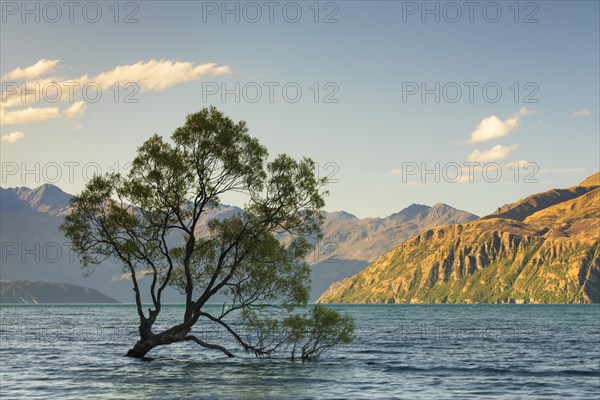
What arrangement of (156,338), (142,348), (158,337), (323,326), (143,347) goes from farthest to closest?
(142,348) < (143,347) < (156,338) < (158,337) < (323,326)

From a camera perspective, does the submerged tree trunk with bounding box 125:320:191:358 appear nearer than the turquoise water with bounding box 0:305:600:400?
No

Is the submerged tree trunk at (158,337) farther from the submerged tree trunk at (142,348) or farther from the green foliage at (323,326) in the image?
the green foliage at (323,326)

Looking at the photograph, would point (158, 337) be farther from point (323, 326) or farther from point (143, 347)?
point (323, 326)

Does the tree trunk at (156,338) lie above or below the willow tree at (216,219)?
below

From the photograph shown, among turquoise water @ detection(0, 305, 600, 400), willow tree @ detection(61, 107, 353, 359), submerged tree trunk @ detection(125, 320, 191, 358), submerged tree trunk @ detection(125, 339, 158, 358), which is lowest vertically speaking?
turquoise water @ detection(0, 305, 600, 400)

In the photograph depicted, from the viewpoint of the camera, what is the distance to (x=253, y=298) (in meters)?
62.2

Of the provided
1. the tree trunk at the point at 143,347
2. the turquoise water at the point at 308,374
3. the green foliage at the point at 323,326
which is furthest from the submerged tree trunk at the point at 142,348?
the green foliage at the point at 323,326

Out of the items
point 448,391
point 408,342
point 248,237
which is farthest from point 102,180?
point 408,342

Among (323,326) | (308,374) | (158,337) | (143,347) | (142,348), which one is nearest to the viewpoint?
(308,374)

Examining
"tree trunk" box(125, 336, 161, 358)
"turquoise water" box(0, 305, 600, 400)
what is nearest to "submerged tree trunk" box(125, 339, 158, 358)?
"tree trunk" box(125, 336, 161, 358)

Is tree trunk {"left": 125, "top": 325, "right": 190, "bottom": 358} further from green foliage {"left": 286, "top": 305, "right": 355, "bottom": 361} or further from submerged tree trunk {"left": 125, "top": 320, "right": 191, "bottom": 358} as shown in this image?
green foliage {"left": 286, "top": 305, "right": 355, "bottom": 361}

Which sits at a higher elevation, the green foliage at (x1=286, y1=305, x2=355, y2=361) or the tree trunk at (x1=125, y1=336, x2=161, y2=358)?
the green foliage at (x1=286, y1=305, x2=355, y2=361)

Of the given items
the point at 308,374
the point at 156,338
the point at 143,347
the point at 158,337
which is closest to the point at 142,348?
the point at 143,347

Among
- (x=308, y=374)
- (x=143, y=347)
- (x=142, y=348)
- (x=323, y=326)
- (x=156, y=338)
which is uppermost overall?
(x=323, y=326)
